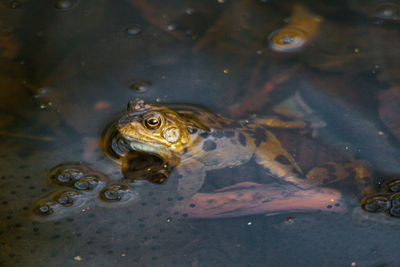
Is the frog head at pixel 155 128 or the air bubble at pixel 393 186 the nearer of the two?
the air bubble at pixel 393 186

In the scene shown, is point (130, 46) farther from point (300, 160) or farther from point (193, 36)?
point (300, 160)

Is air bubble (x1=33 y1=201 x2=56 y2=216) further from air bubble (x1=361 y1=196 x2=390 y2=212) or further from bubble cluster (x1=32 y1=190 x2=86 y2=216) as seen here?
air bubble (x1=361 y1=196 x2=390 y2=212)

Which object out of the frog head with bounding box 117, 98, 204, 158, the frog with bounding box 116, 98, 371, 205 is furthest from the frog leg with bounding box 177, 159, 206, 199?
the frog head with bounding box 117, 98, 204, 158

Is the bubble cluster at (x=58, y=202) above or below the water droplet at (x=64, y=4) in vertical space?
below

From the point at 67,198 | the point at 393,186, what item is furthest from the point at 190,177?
the point at 393,186

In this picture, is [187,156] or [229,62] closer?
[187,156]

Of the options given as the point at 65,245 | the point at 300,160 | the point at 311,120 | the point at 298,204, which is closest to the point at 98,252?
the point at 65,245

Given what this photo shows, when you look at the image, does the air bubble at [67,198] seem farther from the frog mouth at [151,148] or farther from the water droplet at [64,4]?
the water droplet at [64,4]

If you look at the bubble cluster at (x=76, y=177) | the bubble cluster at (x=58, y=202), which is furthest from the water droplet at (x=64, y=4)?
the bubble cluster at (x=58, y=202)
